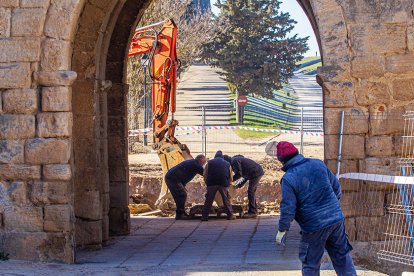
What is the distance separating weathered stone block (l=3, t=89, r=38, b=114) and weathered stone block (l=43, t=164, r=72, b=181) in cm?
70

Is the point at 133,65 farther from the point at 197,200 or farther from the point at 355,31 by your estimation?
the point at 355,31

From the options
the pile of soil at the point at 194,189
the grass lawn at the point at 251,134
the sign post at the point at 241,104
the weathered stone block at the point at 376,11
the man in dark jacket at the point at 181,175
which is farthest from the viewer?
the sign post at the point at 241,104

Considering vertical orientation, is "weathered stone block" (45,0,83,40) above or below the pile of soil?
above

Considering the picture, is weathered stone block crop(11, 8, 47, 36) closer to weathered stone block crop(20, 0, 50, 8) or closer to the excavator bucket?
weathered stone block crop(20, 0, 50, 8)

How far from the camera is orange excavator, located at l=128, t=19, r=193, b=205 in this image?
65.2 feet

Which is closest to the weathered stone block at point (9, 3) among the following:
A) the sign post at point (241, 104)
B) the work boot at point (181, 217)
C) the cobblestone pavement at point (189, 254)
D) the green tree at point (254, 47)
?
the cobblestone pavement at point (189, 254)

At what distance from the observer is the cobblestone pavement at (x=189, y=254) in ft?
34.6

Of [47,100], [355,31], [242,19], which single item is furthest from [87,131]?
[242,19]

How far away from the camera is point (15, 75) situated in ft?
36.4

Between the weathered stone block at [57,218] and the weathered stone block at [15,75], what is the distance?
1.48 meters

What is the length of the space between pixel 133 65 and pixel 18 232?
18.1m

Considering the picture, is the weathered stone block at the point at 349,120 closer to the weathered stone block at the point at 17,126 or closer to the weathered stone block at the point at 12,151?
the weathered stone block at the point at 17,126

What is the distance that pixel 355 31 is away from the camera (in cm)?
1053

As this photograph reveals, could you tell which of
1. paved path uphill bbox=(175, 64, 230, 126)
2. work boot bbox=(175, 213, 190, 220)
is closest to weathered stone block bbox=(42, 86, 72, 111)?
work boot bbox=(175, 213, 190, 220)
